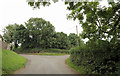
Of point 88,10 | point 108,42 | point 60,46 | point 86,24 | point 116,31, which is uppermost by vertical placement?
point 88,10

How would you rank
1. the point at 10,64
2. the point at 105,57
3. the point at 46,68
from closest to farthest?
the point at 105,57 < the point at 10,64 < the point at 46,68

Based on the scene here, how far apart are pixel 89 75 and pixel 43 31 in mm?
32080

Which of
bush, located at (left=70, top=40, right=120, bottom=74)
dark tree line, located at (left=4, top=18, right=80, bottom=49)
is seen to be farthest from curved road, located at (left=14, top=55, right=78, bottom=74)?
dark tree line, located at (left=4, top=18, right=80, bottom=49)

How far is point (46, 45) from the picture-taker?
41.3 m

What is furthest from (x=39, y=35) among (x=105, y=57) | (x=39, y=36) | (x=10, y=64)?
(x=105, y=57)

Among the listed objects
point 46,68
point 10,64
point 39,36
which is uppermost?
point 39,36

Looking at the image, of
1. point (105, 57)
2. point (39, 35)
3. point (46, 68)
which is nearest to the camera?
point (105, 57)

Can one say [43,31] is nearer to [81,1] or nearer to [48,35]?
[48,35]

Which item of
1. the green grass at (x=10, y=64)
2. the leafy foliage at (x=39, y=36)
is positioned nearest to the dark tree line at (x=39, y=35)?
the leafy foliage at (x=39, y=36)

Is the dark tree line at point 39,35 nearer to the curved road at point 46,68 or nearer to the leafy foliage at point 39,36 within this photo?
the leafy foliage at point 39,36

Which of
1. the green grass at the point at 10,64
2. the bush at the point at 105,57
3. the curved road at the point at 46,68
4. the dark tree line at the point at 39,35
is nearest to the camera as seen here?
the bush at the point at 105,57

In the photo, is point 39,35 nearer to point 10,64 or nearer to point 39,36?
point 39,36

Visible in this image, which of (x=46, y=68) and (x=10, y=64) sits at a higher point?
(x=10, y=64)

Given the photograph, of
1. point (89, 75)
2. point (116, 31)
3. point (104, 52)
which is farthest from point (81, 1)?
point (89, 75)
